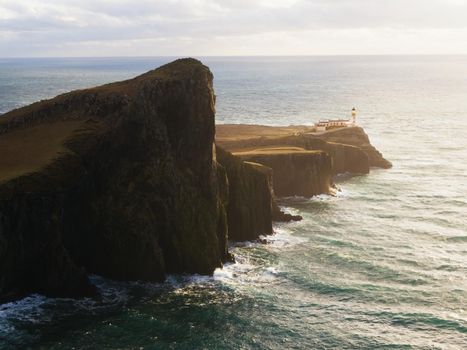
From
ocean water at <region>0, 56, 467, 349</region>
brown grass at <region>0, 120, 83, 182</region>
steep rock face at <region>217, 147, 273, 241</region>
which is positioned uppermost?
brown grass at <region>0, 120, 83, 182</region>

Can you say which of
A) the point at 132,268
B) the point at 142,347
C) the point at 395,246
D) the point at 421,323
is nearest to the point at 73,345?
the point at 142,347

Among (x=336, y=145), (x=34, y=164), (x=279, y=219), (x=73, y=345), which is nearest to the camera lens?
(x=73, y=345)

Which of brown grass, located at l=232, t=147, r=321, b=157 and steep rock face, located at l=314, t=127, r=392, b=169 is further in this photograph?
steep rock face, located at l=314, t=127, r=392, b=169

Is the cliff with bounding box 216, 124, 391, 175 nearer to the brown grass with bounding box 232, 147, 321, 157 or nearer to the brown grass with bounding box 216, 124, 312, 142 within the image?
the brown grass with bounding box 216, 124, 312, 142

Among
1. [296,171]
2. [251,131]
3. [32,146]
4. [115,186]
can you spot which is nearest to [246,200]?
[115,186]

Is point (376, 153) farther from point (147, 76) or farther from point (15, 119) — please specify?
point (15, 119)

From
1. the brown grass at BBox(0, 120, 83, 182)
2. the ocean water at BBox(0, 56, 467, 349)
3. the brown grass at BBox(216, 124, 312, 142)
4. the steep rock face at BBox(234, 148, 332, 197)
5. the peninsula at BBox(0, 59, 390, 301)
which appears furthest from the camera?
the brown grass at BBox(216, 124, 312, 142)

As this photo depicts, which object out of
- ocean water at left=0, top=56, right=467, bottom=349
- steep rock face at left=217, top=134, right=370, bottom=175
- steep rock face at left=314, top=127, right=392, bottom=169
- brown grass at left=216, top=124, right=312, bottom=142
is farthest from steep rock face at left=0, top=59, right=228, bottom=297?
steep rock face at left=314, top=127, right=392, bottom=169
